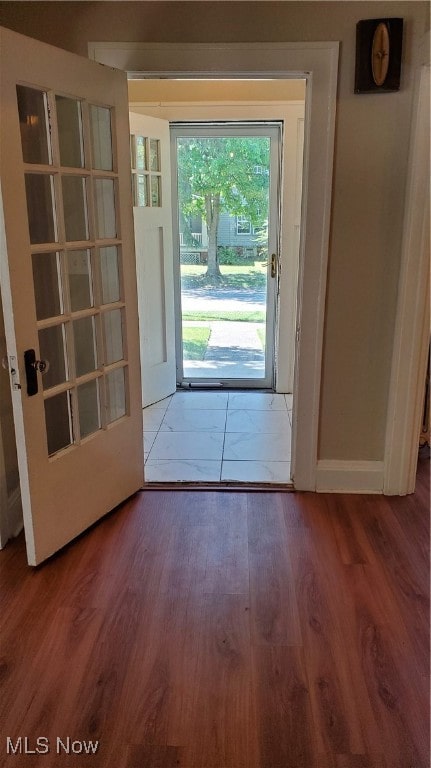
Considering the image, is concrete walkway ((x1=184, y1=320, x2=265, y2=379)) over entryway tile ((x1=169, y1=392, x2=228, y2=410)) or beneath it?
over

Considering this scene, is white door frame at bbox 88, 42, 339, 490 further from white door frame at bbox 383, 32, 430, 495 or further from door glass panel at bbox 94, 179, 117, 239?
door glass panel at bbox 94, 179, 117, 239

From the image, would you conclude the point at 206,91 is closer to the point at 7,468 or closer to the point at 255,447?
the point at 255,447

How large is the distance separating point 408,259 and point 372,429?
88cm

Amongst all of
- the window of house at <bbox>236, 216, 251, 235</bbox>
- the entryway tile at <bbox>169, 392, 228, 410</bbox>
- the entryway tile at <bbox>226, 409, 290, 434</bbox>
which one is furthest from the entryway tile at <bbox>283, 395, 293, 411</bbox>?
the window of house at <bbox>236, 216, 251, 235</bbox>

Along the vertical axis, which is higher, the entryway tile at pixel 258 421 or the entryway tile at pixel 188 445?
the entryway tile at pixel 258 421

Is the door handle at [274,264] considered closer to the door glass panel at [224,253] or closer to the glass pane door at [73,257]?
the door glass panel at [224,253]

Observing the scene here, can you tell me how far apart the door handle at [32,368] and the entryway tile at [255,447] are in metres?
1.49

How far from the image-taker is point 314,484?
2.91m

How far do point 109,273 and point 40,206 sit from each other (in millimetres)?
439

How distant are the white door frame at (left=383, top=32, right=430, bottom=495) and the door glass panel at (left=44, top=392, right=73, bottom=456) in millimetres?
1585

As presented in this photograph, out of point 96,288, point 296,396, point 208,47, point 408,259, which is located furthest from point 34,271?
point 408,259

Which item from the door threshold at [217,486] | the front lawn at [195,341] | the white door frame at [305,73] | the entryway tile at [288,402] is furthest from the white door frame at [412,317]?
the front lawn at [195,341]

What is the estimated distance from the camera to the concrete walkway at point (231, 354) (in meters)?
4.75

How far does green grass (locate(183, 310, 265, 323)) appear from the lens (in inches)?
184
